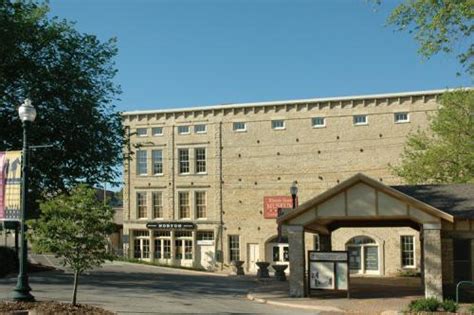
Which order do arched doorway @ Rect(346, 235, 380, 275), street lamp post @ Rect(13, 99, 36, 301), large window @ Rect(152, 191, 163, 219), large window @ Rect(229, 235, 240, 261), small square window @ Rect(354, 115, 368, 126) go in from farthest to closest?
large window @ Rect(152, 191, 163, 219) < large window @ Rect(229, 235, 240, 261) < small square window @ Rect(354, 115, 368, 126) < arched doorway @ Rect(346, 235, 380, 275) < street lamp post @ Rect(13, 99, 36, 301)

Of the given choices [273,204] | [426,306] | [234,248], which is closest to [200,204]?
[234,248]

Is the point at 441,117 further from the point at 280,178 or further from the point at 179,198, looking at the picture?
the point at 179,198

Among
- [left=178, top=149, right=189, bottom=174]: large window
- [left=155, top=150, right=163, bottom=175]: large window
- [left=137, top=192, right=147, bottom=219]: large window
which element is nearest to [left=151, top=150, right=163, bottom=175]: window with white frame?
[left=155, top=150, right=163, bottom=175]: large window

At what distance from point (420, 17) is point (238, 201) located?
2961 centimetres

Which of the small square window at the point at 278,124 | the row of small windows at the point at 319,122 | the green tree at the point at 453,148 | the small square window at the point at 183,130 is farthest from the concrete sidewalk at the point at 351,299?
the small square window at the point at 183,130

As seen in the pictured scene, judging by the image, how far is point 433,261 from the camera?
1988cm

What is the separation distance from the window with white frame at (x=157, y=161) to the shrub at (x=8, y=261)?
20.6 m

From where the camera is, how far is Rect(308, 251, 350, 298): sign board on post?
21.1m

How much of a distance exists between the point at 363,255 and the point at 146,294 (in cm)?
2418

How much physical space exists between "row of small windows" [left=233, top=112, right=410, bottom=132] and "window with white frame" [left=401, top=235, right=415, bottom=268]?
25.7ft

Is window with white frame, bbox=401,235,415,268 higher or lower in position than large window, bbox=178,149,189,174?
lower

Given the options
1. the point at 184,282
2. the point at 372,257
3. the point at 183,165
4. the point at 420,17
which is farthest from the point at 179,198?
the point at 420,17

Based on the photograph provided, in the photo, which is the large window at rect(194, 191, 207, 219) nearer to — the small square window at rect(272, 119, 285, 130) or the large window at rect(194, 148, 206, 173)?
the large window at rect(194, 148, 206, 173)

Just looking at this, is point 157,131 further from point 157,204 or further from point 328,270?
point 328,270
